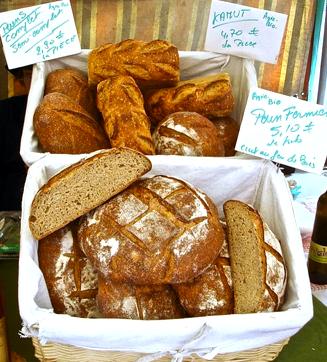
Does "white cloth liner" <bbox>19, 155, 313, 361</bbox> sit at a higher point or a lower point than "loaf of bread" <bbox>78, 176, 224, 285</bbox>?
lower

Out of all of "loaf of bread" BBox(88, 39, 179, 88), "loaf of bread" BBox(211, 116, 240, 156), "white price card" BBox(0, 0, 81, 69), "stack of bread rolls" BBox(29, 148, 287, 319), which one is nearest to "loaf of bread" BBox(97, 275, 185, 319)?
"stack of bread rolls" BBox(29, 148, 287, 319)

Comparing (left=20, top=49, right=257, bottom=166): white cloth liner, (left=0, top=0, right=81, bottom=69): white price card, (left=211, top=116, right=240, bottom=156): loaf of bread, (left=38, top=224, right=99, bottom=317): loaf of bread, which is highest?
(left=0, top=0, right=81, bottom=69): white price card

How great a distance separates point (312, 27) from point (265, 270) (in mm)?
1756

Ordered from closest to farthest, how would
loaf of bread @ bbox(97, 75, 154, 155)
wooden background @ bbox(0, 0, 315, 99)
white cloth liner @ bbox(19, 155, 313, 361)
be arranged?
1. white cloth liner @ bbox(19, 155, 313, 361)
2. loaf of bread @ bbox(97, 75, 154, 155)
3. wooden background @ bbox(0, 0, 315, 99)

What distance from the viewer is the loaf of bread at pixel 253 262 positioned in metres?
1.19

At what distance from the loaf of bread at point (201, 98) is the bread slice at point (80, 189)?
540mm

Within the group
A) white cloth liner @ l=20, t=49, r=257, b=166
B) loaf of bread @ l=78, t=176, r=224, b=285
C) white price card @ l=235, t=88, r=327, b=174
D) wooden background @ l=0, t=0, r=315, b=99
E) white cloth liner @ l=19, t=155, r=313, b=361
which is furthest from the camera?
wooden background @ l=0, t=0, r=315, b=99

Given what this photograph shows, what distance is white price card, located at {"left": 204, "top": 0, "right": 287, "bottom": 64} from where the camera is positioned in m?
1.80

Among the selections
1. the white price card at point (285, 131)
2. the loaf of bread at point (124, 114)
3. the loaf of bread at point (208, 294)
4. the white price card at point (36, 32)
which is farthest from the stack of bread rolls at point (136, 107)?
the loaf of bread at point (208, 294)

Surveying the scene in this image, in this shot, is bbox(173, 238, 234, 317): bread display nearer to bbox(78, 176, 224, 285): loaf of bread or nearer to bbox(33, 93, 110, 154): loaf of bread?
bbox(78, 176, 224, 285): loaf of bread

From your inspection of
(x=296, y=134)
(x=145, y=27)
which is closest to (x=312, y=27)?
(x=145, y=27)

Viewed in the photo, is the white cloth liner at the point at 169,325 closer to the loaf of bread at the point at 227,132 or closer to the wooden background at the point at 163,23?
the loaf of bread at the point at 227,132

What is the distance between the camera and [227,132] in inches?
70.5

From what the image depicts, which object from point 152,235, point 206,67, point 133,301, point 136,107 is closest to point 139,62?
point 136,107
